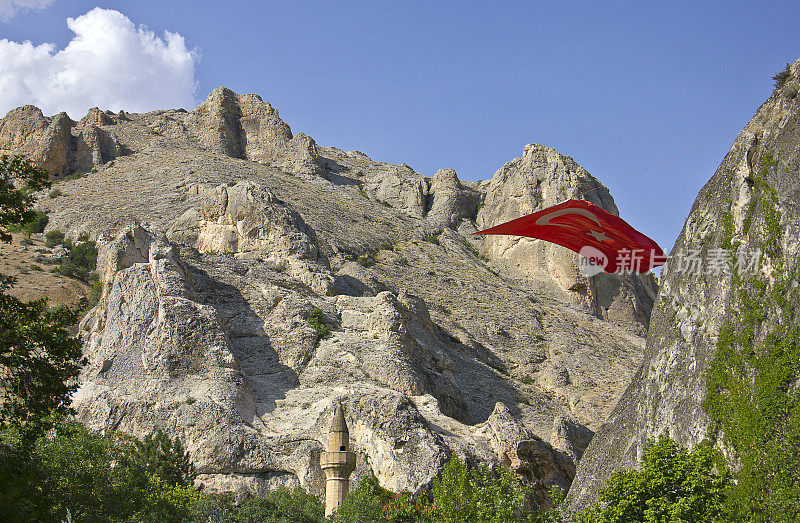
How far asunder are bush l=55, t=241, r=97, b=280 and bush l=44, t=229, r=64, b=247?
2161 millimetres

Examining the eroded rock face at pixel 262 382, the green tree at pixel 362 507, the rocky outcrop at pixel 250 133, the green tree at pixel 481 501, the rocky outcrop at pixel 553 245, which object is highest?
the rocky outcrop at pixel 250 133

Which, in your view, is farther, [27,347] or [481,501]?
[481,501]

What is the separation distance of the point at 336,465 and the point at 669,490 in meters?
10.3

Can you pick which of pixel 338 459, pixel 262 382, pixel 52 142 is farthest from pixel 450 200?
pixel 338 459

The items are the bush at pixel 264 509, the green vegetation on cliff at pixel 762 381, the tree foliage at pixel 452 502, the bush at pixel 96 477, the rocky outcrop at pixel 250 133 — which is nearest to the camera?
the bush at pixel 96 477

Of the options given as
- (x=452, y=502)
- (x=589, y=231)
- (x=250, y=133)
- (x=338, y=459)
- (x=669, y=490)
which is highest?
(x=250, y=133)

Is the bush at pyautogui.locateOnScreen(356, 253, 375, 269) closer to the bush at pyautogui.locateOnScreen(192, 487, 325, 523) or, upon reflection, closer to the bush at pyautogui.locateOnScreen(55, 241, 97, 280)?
the bush at pyautogui.locateOnScreen(55, 241, 97, 280)

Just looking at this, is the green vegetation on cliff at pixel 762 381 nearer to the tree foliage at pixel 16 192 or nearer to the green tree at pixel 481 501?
the green tree at pixel 481 501

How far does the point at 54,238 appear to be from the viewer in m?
54.7

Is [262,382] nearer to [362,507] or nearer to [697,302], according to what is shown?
[362,507]

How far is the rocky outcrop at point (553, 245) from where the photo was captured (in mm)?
60938

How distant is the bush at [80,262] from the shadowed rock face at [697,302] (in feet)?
116

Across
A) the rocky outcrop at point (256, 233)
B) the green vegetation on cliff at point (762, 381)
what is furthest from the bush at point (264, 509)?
the rocky outcrop at point (256, 233)

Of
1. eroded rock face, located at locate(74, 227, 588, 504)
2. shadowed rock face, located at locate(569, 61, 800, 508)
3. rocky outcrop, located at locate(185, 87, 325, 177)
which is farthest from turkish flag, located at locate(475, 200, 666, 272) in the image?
rocky outcrop, located at locate(185, 87, 325, 177)
